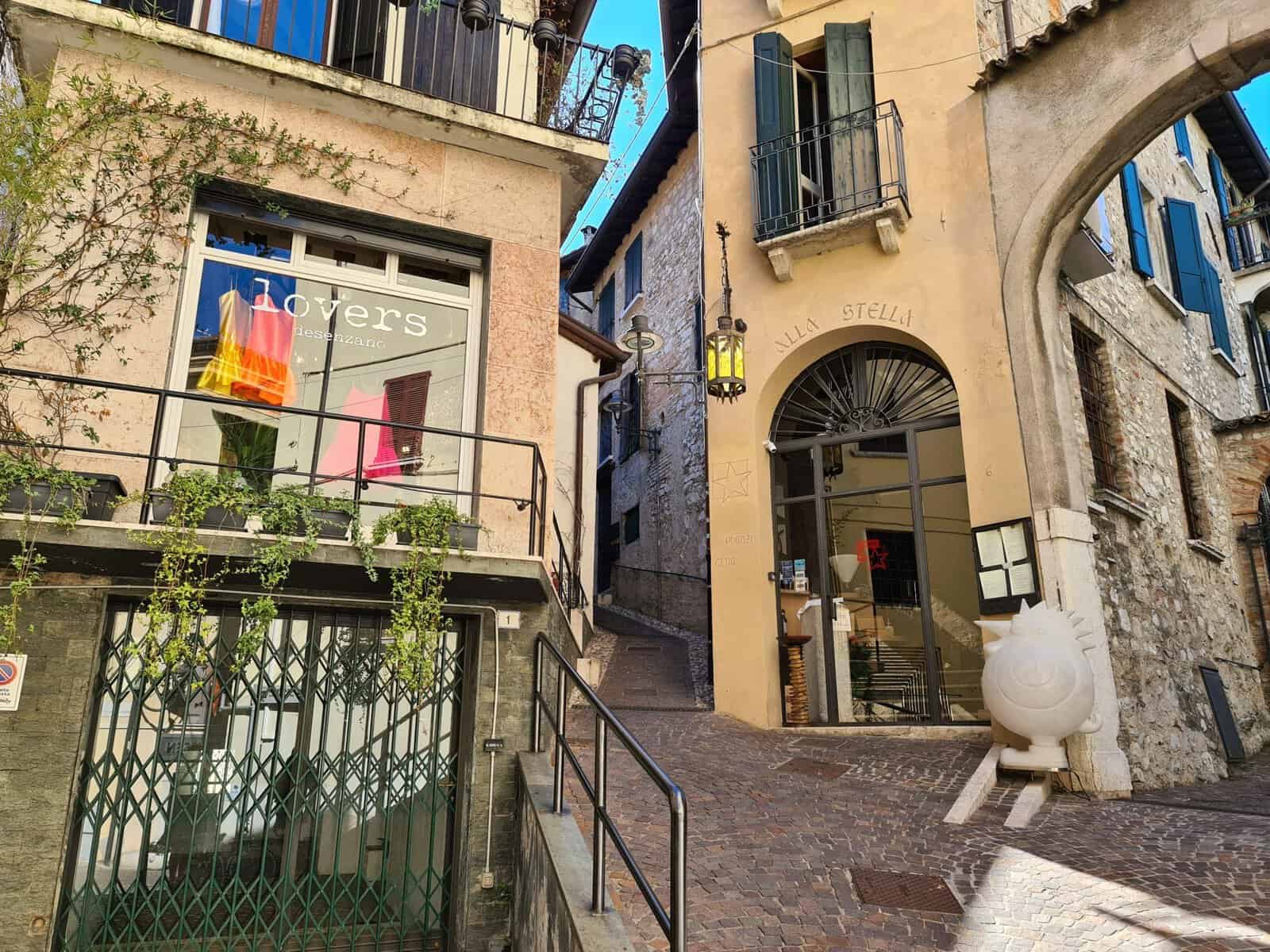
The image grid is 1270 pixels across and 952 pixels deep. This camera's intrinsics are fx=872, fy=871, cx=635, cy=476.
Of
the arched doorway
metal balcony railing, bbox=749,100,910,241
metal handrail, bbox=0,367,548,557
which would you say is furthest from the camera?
metal balcony railing, bbox=749,100,910,241

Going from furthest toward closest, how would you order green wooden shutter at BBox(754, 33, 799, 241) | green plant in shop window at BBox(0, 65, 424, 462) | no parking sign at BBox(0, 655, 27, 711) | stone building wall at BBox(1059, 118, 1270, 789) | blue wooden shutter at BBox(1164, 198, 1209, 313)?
blue wooden shutter at BBox(1164, 198, 1209, 313) < green wooden shutter at BBox(754, 33, 799, 241) < stone building wall at BBox(1059, 118, 1270, 789) < green plant in shop window at BBox(0, 65, 424, 462) < no parking sign at BBox(0, 655, 27, 711)

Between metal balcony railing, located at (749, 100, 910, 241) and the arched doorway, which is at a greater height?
metal balcony railing, located at (749, 100, 910, 241)

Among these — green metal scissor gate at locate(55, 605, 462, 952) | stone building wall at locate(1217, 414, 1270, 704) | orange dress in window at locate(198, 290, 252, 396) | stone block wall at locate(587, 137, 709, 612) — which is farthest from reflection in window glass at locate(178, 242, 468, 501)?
stone building wall at locate(1217, 414, 1270, 704)

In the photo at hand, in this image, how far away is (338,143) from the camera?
6559mm

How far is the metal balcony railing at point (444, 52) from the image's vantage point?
22.3 ft

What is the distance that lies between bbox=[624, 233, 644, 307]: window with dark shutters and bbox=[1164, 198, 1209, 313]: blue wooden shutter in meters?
9.83

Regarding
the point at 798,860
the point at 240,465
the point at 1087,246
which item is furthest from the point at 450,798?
the point at 1087,246

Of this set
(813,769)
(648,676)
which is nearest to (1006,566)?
(813,769)

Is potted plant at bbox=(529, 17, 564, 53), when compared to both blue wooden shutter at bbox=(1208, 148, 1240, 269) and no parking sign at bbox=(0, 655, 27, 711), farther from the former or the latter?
blue wooden shutter at bbox=(1208, 148, 1240, 269)

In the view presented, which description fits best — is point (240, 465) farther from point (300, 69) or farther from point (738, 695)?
point (738, 695)

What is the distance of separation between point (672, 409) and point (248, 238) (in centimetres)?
1124

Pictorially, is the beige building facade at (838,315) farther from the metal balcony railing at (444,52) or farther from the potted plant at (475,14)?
the potted plant at (475,14)

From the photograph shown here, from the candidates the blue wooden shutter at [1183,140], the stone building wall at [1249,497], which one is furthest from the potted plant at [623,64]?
the blue wooden shutter at [1183,140]

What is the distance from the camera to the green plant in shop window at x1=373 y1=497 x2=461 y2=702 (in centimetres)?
513
